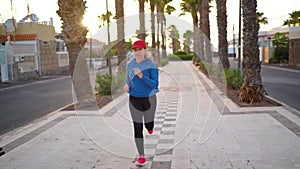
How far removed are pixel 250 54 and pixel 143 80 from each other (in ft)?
21.6

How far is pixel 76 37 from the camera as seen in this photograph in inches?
419

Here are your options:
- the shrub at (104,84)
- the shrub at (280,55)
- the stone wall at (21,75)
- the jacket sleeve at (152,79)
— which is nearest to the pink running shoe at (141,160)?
the jacket sleeve at (152,79)

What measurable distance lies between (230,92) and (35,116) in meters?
7.15

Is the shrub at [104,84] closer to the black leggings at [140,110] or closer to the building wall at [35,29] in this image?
the black leggings at [140,110]

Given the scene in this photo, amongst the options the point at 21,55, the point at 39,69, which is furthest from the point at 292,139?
the point at 39,69

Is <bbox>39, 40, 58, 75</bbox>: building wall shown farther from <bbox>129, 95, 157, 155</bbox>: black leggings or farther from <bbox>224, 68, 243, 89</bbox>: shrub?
<bbox>129, 95, 157, 155</bbox>: black leggings

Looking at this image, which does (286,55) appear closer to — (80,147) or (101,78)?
(101,78)

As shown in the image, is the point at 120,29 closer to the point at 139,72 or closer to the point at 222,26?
the point at 222,26

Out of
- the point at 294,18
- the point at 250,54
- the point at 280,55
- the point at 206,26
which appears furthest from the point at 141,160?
the point at 294,18

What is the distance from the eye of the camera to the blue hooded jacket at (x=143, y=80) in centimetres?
475

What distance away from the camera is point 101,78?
43.0ft

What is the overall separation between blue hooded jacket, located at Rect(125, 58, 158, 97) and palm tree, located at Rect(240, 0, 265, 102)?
19.5 feet

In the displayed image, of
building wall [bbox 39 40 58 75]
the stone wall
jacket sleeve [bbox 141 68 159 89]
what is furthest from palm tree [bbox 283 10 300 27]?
jacket sleeve [bbox 141 68 159 89]

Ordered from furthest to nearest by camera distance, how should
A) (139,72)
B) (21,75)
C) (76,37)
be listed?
(21,75), (76,37), (139,72)
